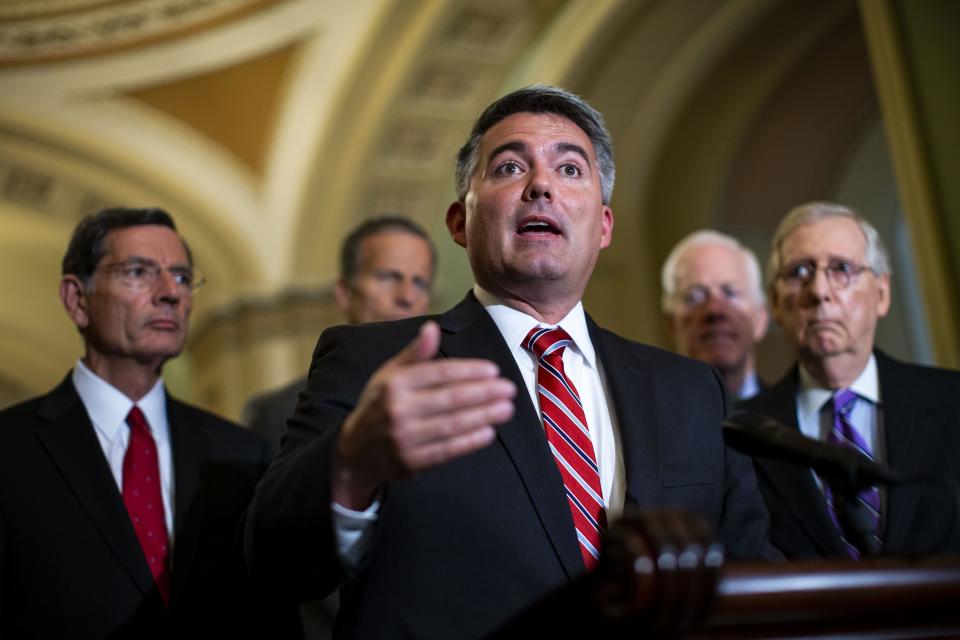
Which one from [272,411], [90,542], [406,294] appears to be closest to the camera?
[90,542]

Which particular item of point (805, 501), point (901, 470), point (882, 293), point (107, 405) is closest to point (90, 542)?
point (107, 405)

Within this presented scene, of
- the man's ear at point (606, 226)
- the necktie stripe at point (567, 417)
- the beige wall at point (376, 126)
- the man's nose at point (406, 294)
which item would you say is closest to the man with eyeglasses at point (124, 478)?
the man's nose at point (406, 294)

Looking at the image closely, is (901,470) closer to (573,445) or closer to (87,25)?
(573,445)

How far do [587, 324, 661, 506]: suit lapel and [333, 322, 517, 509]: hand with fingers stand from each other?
52cm

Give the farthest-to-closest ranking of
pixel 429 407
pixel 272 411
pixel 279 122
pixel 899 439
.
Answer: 1. pixel 279 122
2. pixel 272 411
3. pixel 899 439
4. pixel 429 407

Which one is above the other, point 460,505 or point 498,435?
point 498,435

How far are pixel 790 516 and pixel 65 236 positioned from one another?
9881 mm

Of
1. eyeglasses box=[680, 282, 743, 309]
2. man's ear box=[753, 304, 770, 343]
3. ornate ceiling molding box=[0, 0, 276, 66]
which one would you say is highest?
ornate ceiling molding box=[0, 0, 276, 66]

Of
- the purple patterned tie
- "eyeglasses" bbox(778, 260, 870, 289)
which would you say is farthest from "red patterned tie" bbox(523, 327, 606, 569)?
"eyeglasses" bbox(778, 260, 870, 289)

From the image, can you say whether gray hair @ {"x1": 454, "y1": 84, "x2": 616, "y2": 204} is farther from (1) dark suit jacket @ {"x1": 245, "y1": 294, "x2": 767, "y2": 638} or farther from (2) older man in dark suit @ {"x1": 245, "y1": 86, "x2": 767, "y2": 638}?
(1) dark suit jacket @ {"x1": 245, "y1": 294, "x2": 767, "y2": 638}

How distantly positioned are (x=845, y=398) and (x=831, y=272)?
339 mm

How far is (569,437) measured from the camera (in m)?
1.79

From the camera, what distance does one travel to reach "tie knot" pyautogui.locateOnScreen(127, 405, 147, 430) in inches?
104

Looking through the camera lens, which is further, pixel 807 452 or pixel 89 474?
pixel 89 474
